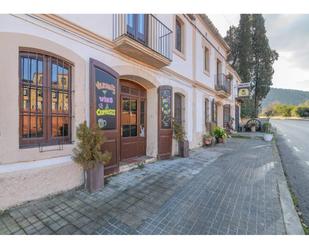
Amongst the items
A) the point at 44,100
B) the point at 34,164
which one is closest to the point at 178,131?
the point at 44,100

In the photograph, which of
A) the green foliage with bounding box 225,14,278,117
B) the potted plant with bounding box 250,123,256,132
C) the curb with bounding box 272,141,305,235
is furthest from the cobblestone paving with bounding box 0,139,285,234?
the green foliage with bounding box 225,14,278,117

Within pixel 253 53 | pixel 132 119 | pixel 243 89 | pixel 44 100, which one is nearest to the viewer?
pixel 44 100

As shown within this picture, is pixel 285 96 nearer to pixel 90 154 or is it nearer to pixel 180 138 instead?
pixel 180 138

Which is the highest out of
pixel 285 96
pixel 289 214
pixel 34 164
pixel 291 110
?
pixel 285 96

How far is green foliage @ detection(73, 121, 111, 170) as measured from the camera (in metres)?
3.76

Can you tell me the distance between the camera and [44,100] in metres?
3.55

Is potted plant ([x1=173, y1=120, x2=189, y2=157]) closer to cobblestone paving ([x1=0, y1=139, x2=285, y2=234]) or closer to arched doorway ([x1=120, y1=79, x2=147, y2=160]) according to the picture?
arched doorway ([x1=120, y1=79, x2=147, y2=160])

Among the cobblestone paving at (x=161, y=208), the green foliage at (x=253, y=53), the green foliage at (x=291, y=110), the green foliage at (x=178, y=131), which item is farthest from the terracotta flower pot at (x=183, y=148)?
the green foliage at (x=291, y=110)

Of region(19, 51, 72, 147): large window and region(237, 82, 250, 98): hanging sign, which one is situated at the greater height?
region(237, 82, 250, 98): hanging sign

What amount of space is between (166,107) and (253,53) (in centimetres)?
2200

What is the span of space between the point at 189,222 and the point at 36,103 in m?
3.46

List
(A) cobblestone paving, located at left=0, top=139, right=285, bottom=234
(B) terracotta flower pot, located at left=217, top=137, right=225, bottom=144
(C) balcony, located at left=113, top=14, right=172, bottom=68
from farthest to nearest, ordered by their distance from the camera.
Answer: (B) terracotta flower pot, located at left=217, top=137, right=225, bottom=144
(C) balcony, located at left=113, top=14, right=172, bottom=68
(A) cobblestone paving, located at left=0, top=139, right=285, bottom=234

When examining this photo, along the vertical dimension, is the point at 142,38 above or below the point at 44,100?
above

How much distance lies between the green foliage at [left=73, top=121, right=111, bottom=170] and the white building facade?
0.80 ft
